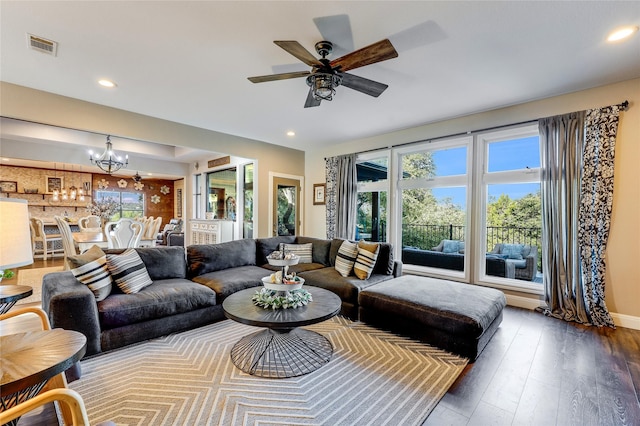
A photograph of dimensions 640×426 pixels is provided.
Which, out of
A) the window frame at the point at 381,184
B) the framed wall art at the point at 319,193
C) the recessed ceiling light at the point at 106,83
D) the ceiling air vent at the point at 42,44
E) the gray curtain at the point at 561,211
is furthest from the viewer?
the framed wall art at the point at 319,193

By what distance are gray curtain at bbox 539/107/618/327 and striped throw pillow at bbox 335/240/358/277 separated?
7.93 ft

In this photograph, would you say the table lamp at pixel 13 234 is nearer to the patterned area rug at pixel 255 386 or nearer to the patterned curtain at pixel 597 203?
the patterned area rug at pixel 255 386

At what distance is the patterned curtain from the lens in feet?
10.2

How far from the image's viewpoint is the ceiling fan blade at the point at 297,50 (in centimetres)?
198

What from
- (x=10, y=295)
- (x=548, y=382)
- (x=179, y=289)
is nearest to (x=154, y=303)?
(x=179, y=289)

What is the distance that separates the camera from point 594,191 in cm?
320

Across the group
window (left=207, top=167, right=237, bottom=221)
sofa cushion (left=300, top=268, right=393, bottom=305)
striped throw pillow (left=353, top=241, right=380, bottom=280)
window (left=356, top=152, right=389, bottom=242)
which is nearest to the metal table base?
sofa cushion (left=300, top=268, right=393, bottom=305)

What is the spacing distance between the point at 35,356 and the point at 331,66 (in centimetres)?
255

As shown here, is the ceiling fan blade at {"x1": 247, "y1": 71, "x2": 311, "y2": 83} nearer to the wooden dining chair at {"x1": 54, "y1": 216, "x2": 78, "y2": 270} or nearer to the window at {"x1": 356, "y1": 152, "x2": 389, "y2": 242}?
the window at {"x1": 356, "y1": 152, "x2": 389, "y2": 242}

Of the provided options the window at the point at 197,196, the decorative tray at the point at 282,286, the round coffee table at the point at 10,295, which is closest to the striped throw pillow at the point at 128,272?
the round coffee table at the point at 10,295

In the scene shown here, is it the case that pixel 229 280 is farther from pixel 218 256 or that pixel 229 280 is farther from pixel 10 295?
pixel 10 295

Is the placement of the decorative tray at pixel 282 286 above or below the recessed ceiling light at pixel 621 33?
below

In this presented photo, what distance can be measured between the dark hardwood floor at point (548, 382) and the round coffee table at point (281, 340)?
3.23 ft

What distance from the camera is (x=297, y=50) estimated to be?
2.10 m
